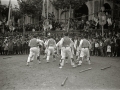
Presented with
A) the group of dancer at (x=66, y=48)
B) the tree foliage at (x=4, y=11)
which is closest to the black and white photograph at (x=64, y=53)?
the group of dancer at (x=66, y=48)

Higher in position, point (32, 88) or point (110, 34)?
point (110, 34)

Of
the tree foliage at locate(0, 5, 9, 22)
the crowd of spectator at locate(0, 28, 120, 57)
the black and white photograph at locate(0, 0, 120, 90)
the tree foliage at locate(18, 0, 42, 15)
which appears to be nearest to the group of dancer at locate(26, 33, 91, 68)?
the black and white photograph at locate(0, 0, 120, 90)

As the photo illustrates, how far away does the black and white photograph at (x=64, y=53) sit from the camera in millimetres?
6774

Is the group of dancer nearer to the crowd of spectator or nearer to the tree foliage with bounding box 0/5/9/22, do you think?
the crowd of spectator

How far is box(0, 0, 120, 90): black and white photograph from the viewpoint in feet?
22.2

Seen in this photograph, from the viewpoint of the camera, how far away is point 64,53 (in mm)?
10008

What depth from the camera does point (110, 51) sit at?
1562cm

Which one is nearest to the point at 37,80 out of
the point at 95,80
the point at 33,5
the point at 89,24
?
the point at 95,80

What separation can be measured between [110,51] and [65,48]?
7157 mm

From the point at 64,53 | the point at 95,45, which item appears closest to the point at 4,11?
the point at 95,45

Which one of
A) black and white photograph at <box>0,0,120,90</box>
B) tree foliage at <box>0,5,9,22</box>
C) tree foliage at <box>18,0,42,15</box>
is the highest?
tree foliage at <box>0,5,9,22</box>

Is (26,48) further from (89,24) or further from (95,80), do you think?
(95,80)

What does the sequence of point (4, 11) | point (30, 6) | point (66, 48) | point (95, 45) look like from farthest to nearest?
point (4, 11), point (30, 6), point (95, 45), point (66, 48)

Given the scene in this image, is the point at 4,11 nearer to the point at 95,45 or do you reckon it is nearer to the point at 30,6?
the point at 30,6
